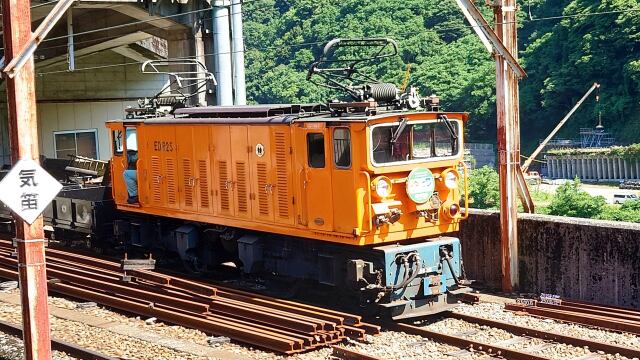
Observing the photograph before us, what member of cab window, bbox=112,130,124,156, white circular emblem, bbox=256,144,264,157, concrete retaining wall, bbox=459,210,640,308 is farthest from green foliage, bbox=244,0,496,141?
white circular emblem, bbox=256,144,264,157

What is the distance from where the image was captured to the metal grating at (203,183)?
48.7ft

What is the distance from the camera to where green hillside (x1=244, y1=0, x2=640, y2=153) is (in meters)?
65.1

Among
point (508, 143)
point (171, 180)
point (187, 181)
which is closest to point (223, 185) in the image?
point (187, 181)

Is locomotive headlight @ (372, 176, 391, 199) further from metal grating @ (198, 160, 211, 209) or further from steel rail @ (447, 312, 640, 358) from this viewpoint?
metal grating @ (198, 160, 211, 209)

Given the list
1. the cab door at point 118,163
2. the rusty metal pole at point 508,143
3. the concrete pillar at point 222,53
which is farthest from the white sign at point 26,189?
the concrete pillar at point 222,53

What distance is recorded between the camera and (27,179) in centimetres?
885

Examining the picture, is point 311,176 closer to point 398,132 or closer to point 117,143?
point 398,132

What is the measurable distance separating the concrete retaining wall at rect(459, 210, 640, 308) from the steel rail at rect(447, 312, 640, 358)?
1.94m

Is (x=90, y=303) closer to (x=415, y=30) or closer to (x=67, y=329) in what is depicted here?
(x=67, y=329)

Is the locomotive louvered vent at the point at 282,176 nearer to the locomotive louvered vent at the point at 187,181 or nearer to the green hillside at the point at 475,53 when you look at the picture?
the locomotive louvered vent at the point at 187,181

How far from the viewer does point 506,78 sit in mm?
13852

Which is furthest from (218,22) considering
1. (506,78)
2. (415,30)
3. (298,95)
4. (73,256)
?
(415,30)

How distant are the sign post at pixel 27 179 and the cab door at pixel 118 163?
7.77 metres

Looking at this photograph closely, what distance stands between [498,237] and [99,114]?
25528 mm
